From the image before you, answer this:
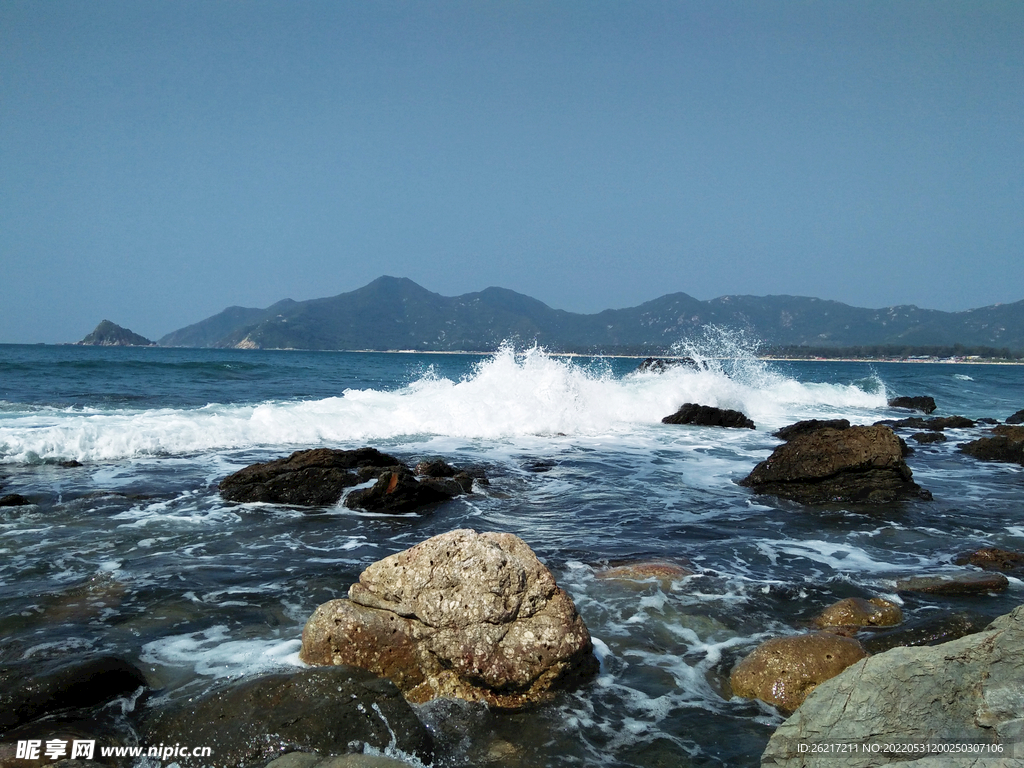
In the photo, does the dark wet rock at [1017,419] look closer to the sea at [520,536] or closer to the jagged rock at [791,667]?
the sea at [520,536]

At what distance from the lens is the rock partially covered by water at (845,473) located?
10.6 metres

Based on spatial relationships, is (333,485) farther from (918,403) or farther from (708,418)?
(918,403)

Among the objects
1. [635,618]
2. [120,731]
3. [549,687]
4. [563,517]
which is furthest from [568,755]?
[563,517]

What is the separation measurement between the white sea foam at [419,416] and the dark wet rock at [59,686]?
9705 millimetres

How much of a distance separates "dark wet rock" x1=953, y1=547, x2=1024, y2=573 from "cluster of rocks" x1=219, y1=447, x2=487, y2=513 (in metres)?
6.67

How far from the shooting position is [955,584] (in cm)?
631

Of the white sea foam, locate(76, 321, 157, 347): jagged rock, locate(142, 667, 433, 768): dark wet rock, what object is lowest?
locate(142, 667, 433, 768): dark wet rock

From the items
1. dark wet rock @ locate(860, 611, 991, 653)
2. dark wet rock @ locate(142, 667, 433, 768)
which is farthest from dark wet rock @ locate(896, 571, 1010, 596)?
dark wet rock @ locate(142, 667, 433, 768)

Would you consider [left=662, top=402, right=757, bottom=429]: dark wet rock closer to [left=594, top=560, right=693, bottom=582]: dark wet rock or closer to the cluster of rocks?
the cluster of rocks

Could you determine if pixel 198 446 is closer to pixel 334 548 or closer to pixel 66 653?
pixel 334 548

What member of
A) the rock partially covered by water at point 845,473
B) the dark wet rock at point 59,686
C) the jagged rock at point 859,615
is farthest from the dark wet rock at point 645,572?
the rock partially covered by water at point 845,473

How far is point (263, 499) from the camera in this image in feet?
31.9

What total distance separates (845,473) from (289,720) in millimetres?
9830

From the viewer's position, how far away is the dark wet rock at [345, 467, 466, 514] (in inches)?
372
